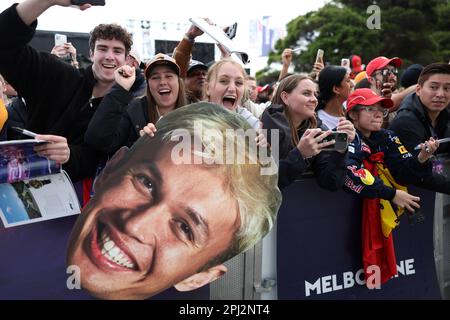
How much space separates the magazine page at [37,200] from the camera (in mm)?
2389

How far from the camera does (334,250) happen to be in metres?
3.34

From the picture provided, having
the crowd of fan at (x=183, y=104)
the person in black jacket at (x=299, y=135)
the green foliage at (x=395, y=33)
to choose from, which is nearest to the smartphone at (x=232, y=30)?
the crowd of fan at (x=183, y=104)

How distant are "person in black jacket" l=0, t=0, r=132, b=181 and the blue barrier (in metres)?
1.14

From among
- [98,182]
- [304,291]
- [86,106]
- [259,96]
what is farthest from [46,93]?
[259,96]

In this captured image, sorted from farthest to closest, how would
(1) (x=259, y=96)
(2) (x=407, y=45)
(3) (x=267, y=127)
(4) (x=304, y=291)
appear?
(2) (x=407, y=45) → (1) (x=259, y=96) → (4) (x=304, y=291) → (3) (x=267, y=127)

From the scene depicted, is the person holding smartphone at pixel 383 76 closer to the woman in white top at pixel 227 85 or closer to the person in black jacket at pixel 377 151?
the person in black jacket at pixel 377 151

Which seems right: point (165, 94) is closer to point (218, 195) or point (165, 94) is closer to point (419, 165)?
point (218, 195)

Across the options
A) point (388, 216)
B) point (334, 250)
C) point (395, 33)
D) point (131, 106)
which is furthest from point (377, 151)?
point (395, 33)

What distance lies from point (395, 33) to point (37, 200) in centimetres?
2526

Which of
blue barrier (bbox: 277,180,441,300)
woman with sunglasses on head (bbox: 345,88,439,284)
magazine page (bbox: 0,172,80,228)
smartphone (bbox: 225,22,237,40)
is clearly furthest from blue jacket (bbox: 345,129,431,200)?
magazine page (bbox: 0,172,80,228)

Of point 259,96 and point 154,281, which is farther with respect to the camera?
point 259,96

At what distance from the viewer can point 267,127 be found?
3004mm

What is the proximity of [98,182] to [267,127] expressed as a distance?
3.14 feet
